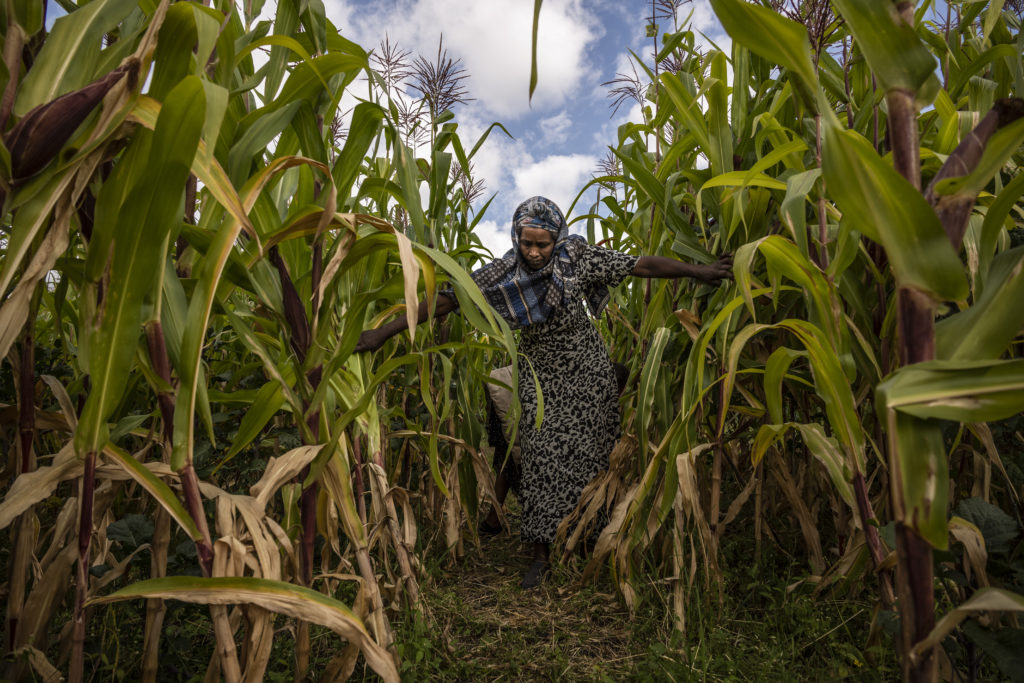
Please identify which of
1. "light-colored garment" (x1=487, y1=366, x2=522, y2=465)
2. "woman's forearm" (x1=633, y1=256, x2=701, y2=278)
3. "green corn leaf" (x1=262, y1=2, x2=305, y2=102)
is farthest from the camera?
"light-colored garment" (x1=487, y1=366, x2=522, y2=465)

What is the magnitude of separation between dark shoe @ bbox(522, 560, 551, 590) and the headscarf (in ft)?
2.88

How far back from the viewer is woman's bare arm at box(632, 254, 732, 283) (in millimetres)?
1484

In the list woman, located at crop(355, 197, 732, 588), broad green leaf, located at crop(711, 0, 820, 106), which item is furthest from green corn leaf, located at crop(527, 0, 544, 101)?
woman, located at crop(355, 197, 732, 588)

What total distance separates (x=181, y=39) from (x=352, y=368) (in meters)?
0.73

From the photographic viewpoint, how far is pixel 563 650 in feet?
4.84

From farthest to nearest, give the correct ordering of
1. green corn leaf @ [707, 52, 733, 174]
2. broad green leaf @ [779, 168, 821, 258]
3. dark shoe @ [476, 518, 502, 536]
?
dark shoe @ [476, 518, 502, 536]
green corn leaf @ [707, 52, 733, 174]
broad green leaf @ [779, 168, 821, 258]

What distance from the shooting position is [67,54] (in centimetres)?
65

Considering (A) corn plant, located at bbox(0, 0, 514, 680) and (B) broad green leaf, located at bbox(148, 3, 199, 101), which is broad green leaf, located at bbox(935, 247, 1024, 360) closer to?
(A) corn plant, located at bbox(0, 0, 514, 680)

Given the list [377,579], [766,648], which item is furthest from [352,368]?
[766,648]

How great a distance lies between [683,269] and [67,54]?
1.38 metres

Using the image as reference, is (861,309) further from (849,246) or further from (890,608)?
(890,608)

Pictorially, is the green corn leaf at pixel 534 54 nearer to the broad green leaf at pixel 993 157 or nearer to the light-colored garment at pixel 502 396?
the broad green leaf at pixel 993 157

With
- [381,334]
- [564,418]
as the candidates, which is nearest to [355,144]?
[381,334]

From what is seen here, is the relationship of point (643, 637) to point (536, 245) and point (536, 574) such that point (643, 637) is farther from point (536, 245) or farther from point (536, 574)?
point (536, 245)
